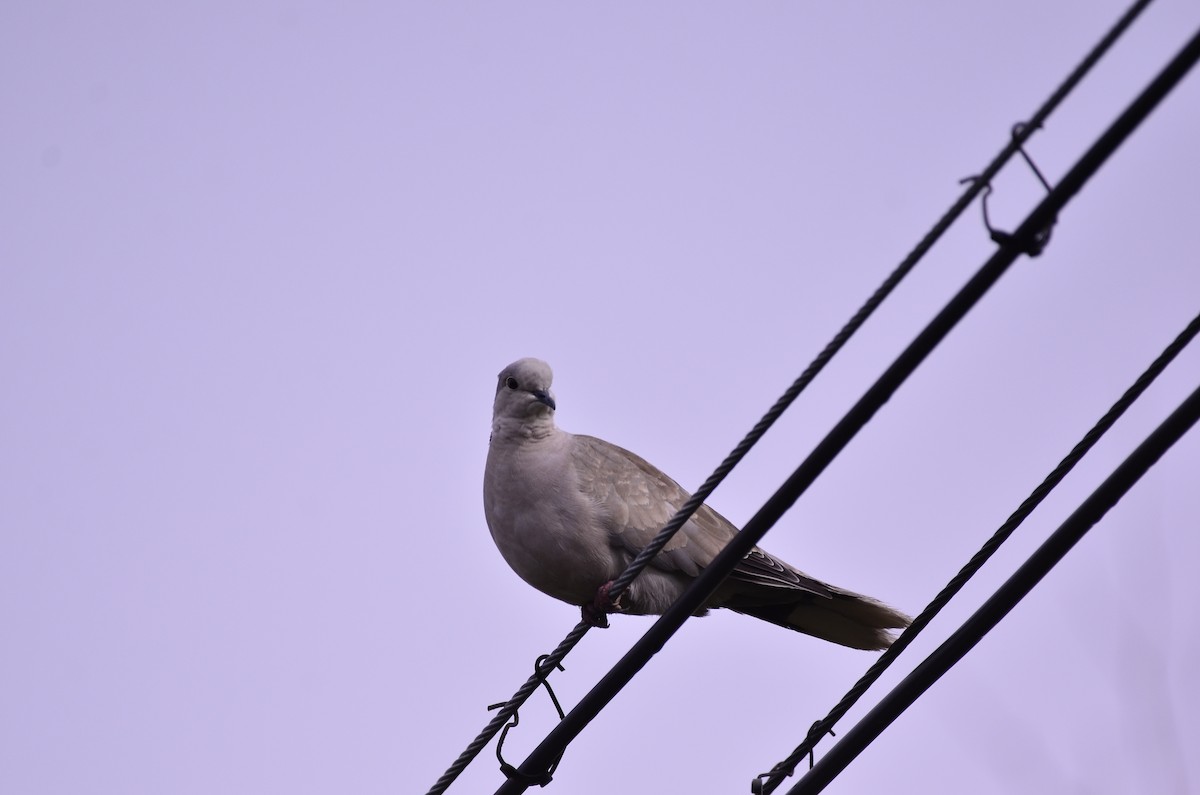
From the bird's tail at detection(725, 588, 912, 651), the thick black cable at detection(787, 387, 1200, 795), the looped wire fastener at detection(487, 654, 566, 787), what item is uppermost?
the thick black cable at detection(787, 387, 1200, 795)

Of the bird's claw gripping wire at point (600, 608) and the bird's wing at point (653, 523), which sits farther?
the bird's wing at point (653, 523)

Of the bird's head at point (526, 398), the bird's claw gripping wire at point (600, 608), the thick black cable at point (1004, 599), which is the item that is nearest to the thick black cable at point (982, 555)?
the thick black cable at point (1004, 599)

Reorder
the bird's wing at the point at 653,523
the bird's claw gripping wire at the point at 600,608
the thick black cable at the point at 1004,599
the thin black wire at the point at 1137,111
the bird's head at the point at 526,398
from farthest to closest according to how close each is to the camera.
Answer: the bird's head at the point at 526,398 < the bird's wing at the point at 653,523 < the bird's claw gripping wire at the point at 600,608 < the thick black cable at the point at 1004,599 < the thin black wire at the point at 1137,111

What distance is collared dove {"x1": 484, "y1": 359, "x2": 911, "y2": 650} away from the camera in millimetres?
5199

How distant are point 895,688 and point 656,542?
0.69 m

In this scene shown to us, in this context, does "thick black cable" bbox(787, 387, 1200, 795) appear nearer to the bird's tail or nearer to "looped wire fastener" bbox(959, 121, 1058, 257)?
"looped wire fastener" bbox(959, 121, 1058, 257)

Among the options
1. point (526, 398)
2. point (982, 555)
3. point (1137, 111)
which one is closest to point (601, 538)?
point (526, 398)

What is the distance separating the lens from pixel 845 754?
11.3ft

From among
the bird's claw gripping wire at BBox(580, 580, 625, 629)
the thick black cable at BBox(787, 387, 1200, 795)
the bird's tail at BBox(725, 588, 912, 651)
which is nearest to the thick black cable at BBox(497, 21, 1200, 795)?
the thick black cable at BBox(787, 387, 1200, 795)

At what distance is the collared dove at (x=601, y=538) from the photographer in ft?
A: 17.1

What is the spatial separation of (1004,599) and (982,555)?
0.12m

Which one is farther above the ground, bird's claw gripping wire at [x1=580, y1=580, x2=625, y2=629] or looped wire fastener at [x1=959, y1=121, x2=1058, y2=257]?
looped wire fastener at [x1=959, y1=121, x2=1058, y2=257]

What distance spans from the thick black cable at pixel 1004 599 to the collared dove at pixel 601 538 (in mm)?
1733

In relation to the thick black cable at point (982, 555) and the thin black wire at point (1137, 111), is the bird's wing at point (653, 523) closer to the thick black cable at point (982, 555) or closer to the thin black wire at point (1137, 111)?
the thick black cable at point (982, 555)
